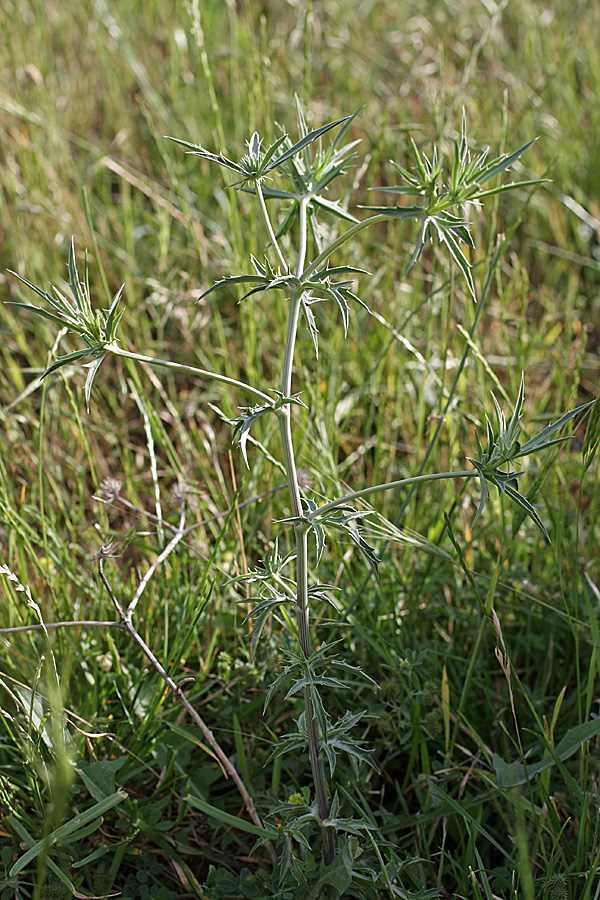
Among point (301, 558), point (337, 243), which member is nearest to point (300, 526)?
point (301, 558)

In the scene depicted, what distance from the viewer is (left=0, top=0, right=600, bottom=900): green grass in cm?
125

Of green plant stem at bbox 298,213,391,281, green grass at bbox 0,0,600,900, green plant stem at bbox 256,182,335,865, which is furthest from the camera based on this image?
green grass at bbox 0,0,600,900

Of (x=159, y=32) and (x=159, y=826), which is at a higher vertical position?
(x=159, y=32)

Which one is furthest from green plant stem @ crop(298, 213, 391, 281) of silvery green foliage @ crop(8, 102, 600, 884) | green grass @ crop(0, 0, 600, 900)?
green grass @ crop(0, 0, 600, 900)

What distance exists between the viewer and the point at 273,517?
1.70 metres

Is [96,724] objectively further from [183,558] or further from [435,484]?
[435,484]

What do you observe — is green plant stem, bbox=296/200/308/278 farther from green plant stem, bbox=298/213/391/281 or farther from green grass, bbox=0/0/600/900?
green grass, bbox=0/0/600/900

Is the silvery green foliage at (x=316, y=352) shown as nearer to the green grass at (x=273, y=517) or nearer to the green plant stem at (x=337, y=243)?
the green plant stem at (x=337, y=243)

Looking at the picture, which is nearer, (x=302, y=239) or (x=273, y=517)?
(x=302, y=239)

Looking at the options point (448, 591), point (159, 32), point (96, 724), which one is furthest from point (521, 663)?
point (159, 32)

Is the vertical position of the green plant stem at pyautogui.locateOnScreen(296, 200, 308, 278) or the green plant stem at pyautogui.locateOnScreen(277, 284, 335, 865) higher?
the green plant stem at pyautogui.locateOnScreen(296, 200, 308, 278)

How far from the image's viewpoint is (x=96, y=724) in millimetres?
1375

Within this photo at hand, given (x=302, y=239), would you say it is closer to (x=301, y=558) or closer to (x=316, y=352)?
(x=316, y=352)

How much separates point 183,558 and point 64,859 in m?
0.58
